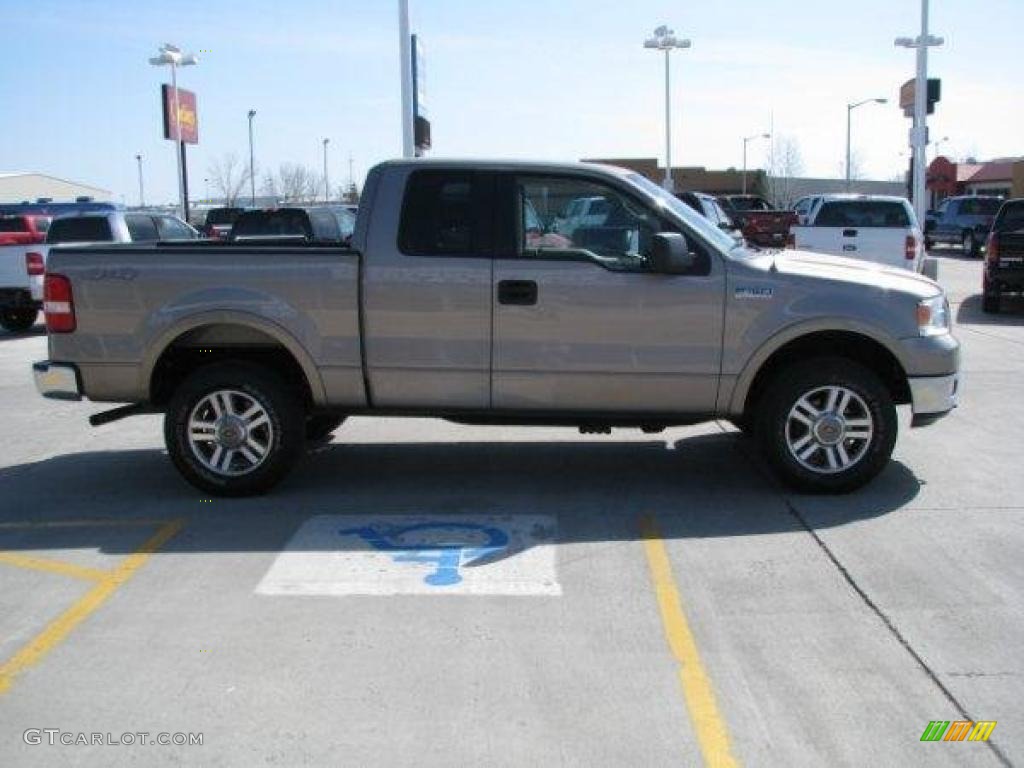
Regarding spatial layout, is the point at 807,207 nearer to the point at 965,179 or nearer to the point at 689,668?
the point at 689,668

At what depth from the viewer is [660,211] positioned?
6262mm

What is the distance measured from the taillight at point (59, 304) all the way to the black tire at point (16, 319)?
474 inches

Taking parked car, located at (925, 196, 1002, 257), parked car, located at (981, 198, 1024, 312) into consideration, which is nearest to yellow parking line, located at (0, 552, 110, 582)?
parked car, located at (981, 198, 1024, 312)

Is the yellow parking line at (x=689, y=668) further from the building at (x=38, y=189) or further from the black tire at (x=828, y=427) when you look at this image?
the building at (x=38, y=189)

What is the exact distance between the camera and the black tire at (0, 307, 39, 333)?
1749 centimetres

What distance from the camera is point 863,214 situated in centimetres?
1697

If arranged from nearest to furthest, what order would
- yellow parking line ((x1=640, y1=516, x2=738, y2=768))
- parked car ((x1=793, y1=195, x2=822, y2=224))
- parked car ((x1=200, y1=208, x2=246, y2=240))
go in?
1. yellow parking line ((x1=640, y1=516, x2=738, y2=768))
2. parked car ((x1=793, y1=195, x2=822, y2=224))
3. parked car ((x1=200, y1=208, x2=246, y2=240))

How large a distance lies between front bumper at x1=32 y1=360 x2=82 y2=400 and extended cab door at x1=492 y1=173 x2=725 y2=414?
8.54 feet

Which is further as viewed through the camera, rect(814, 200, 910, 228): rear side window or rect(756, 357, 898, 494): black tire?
rect(814, 200, 910, 228): rear side window

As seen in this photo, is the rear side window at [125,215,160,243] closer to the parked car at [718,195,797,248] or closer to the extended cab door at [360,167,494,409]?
the extended cab door at [360,167,494,409]

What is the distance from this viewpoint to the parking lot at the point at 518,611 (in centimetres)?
370

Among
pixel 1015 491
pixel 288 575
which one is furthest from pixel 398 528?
pixel 1015 491

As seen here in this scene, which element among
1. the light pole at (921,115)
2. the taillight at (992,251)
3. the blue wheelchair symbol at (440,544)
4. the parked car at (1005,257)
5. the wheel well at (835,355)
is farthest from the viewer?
the light pole at (921,115)

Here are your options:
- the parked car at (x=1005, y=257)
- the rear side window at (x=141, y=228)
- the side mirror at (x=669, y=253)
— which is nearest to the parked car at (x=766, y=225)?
the parked car at (x=1005, y=257)
